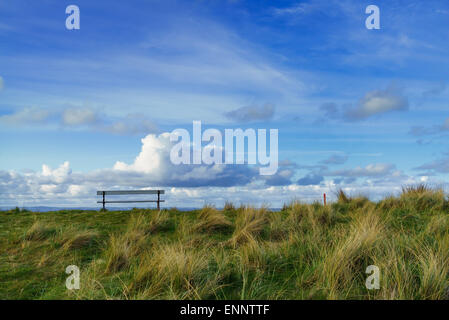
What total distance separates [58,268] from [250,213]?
5.50 m

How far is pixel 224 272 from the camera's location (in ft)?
18.0

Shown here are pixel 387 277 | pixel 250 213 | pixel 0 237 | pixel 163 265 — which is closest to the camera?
pixel 387 277

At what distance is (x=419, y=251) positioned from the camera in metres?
6.24

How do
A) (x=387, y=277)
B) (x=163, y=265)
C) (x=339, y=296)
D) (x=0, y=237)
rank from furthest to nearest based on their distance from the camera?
(x=0, y=237)
(x=163, y=265)
(x=387, y=277)
(x=339, y=296)

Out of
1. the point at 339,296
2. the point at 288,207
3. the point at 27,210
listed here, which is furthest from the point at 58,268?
the point at 27,210

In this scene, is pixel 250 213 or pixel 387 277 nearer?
pixel 387 277

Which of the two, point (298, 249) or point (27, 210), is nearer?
point (298, 249)
